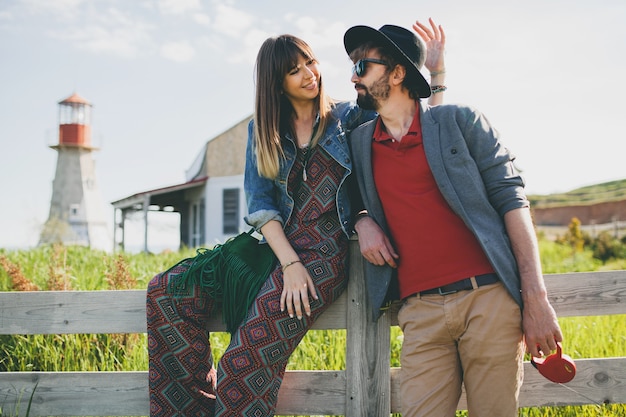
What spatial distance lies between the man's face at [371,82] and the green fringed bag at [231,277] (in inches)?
33.3

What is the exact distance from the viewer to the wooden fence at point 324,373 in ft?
9.62

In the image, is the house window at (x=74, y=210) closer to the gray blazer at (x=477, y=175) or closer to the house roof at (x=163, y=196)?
the house roof at (x=163, y=196)

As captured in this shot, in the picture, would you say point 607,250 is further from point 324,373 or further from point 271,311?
point 271,311

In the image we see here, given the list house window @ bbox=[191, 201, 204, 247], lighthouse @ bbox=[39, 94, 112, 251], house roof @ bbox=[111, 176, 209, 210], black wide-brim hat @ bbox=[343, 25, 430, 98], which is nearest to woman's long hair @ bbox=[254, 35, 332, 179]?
black wide-brim hat @ bbox=[343, 25, 430, 98]

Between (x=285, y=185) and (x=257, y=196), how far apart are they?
15 cm

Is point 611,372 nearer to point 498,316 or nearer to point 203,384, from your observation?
point 498,316

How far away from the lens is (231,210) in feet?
75.9

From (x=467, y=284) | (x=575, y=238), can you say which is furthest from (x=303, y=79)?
(x=575, y=238)

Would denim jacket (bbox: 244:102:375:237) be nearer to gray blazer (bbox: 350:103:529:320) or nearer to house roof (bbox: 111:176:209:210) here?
gray blazer (bbox: 350:103:529:320)

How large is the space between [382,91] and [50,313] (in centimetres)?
204

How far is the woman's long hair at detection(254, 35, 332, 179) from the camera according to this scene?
111 inches

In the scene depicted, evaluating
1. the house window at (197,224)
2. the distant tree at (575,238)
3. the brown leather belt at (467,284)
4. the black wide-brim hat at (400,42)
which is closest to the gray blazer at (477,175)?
the brown leather belt at (467,284)

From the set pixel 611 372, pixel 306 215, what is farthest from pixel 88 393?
pixel 611 372

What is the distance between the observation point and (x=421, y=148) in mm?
2596
